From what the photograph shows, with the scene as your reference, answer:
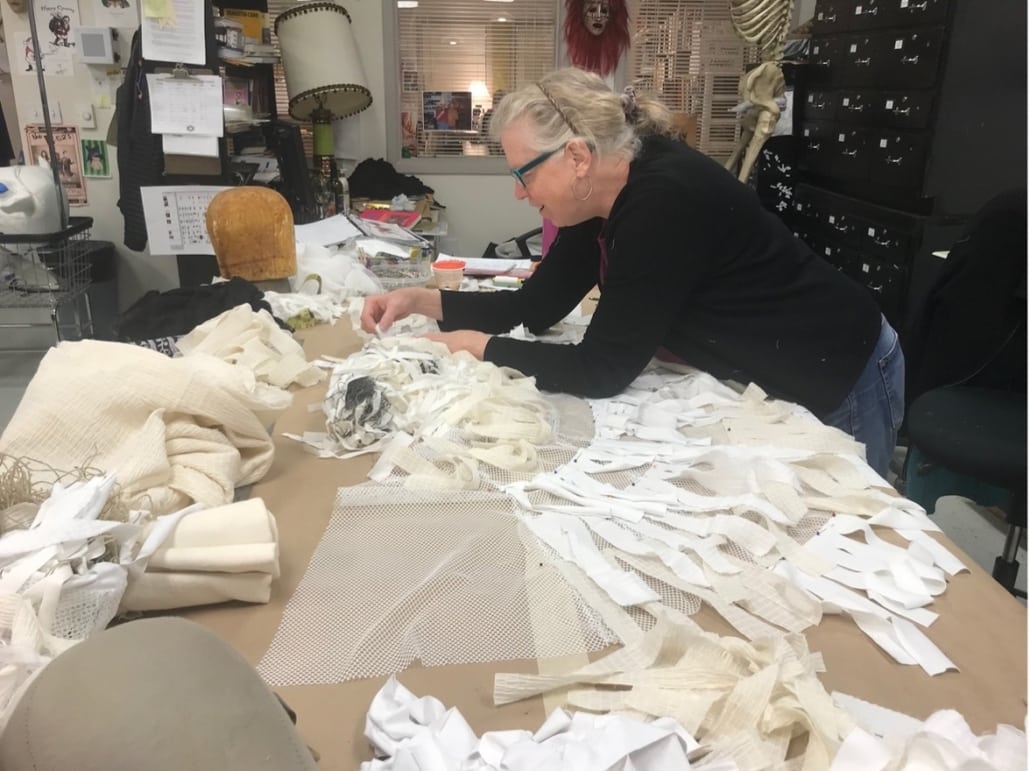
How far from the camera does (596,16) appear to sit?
3.81 meters

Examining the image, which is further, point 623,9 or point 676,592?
point 623,9

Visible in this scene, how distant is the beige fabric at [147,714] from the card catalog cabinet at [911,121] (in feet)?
8.98

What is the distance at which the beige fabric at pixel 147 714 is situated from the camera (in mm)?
→ 479

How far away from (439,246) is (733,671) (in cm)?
319

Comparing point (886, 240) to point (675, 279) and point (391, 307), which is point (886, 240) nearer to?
point (675, 279)

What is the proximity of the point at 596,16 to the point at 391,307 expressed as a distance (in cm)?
279

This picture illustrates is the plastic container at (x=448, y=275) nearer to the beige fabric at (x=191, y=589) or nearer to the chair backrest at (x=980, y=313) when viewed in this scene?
the chair backrest at (x=980, y=313)

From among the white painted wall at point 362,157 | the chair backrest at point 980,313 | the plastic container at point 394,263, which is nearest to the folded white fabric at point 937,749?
the chair backrest at point 980,313

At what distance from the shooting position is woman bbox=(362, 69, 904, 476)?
1.31 meters

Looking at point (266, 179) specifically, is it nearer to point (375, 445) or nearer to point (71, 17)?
point (71, 17)

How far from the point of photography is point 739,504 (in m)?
0.97

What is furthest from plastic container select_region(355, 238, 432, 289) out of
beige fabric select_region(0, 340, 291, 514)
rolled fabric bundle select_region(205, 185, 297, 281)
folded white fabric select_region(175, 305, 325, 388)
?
beige fabric select_region(0, 340, 291, 514)

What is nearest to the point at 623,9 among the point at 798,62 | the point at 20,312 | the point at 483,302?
the point at 798,62

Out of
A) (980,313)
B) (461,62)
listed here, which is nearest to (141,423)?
(980,313)
